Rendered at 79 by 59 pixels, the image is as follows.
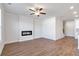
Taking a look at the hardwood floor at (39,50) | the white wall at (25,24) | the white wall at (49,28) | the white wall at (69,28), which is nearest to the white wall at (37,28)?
the white wall at (49,28)

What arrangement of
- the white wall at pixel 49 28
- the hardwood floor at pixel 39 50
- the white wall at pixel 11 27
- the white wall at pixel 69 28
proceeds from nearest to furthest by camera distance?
1. the hardwood floor at pixel 39 50
2. the white wall at pixel 11 27
3. the white wall at pixel 49 28
4. the white wall at pixel 69 28

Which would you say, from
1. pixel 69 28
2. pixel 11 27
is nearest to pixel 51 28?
pixel 11 27

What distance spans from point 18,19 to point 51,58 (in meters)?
6.06

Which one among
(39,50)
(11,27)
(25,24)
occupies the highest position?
(25,24)

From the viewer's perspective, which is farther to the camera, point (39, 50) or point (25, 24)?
point (25, 24)

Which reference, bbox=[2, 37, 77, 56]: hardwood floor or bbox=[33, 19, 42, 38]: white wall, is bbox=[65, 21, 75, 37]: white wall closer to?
bbox=[33, 19, 42, 38]: white wall

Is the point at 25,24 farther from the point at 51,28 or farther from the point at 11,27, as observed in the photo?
the point at 51,28

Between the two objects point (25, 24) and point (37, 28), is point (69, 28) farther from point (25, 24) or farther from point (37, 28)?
point (25, 24)

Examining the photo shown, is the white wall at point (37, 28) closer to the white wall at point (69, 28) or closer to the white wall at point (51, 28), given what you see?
the white wall at point (51, 28)

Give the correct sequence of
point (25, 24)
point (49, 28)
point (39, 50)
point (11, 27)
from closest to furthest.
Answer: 1. point (39, 50)
2. point (11, 27)
3. point (25, 24)
4. point (49, 28)

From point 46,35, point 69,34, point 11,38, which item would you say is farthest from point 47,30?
point 69,34

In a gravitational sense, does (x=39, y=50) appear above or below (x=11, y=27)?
below

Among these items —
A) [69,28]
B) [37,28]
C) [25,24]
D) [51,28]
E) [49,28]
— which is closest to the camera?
[25,24]

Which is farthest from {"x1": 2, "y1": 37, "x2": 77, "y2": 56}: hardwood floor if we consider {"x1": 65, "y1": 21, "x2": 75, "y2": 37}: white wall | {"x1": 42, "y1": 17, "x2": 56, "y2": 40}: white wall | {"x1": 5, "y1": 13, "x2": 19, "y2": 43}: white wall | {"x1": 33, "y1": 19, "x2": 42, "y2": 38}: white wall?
{"x1": 65, "y1": 21, "x2": 75, "y2": 37}: white wall
